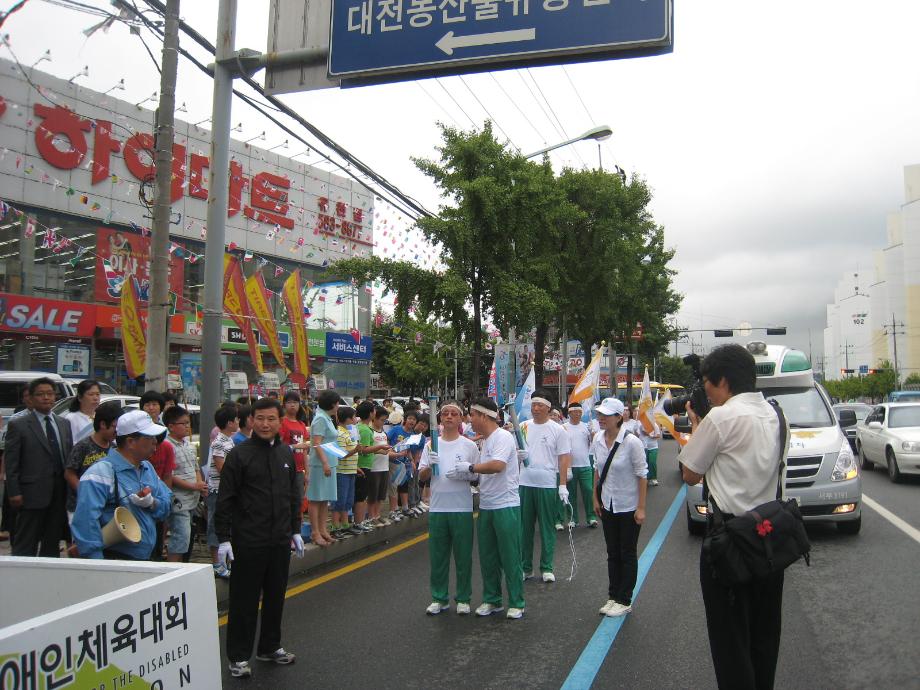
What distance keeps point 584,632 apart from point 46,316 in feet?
69.6

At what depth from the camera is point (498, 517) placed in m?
6.12

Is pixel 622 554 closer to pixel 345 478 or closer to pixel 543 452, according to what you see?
pixel 543 452

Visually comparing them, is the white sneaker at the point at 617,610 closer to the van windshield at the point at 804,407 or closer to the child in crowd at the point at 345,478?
the child in crowd at the point at 345,478

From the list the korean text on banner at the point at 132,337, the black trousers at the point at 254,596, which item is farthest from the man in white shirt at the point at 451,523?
the korean text on banner at the point at 132,337

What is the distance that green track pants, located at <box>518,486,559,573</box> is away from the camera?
7.25 m

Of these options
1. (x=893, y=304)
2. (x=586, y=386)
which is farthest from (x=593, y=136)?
(x=893, y=304)

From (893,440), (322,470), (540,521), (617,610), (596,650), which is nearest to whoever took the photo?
(596,650)

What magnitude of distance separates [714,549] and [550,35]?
425cm

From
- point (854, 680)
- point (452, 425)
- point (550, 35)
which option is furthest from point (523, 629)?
point (550, 35)

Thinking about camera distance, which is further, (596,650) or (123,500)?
(596,650)

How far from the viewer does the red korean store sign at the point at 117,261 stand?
24.1 metres

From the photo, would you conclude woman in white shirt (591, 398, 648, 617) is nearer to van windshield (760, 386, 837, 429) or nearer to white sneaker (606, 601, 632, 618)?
white sneaker (606, 601, 632, 618)

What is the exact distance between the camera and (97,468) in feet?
13.9

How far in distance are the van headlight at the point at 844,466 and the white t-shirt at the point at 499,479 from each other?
476cm
